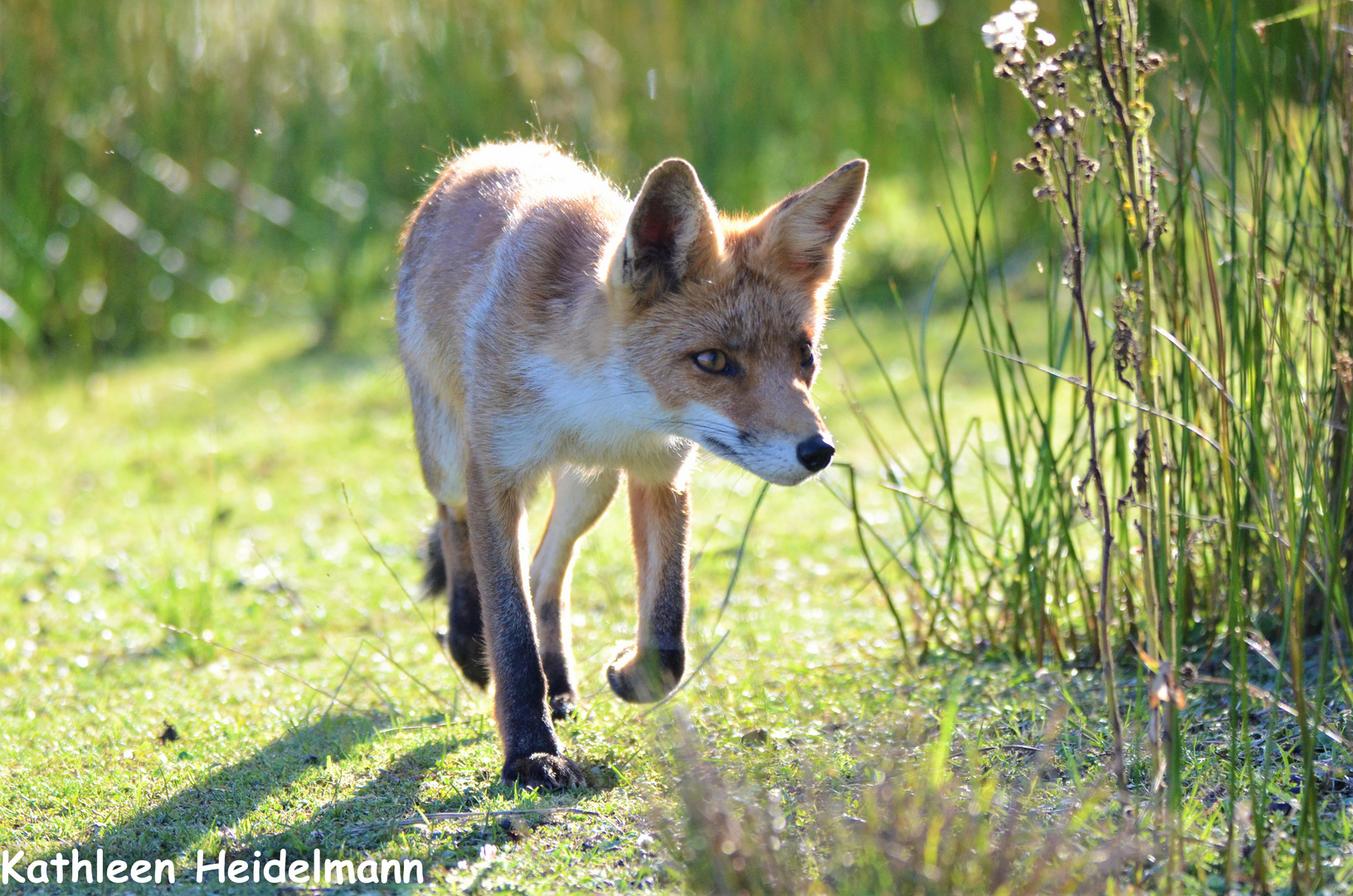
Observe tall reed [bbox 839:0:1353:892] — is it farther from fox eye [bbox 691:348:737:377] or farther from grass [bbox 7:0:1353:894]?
fox eye [bbox 691:348:737:377]

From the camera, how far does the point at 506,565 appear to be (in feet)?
12.3

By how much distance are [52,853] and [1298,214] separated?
3541 mm

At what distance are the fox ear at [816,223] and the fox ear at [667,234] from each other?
0.20 m

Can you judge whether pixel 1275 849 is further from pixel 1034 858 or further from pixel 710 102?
pixel 710 102

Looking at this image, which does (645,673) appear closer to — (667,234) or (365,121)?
(667,234)

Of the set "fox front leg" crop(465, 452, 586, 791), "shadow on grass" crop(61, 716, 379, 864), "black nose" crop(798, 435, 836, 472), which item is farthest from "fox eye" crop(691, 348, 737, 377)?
"shadow on grass" crop(61, 716, 379, 864)

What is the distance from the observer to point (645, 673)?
377 cm

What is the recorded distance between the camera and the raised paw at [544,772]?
3.40 metres

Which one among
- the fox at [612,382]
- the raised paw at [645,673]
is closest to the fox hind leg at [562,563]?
the fox at [612,382]

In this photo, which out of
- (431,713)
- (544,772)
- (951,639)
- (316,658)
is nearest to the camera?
(544,772)

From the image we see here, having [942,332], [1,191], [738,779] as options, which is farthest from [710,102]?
[738,779]

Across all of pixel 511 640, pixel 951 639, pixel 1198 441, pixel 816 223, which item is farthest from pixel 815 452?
pixel 951 639

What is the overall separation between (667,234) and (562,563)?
4.41 feet

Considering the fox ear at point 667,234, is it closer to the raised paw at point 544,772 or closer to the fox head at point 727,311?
the fox head at point 727,311
